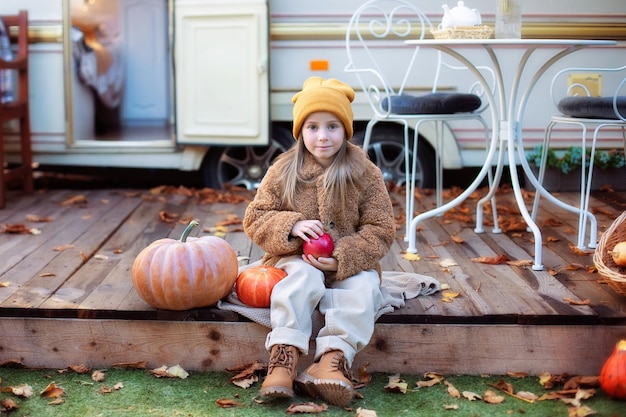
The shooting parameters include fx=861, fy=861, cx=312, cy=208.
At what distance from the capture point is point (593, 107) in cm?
403

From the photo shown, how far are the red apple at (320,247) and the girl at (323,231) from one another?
18 millimetres

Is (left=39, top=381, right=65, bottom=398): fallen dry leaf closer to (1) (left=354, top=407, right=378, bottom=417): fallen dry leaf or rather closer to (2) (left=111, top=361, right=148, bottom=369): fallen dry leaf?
(2) (left=111, top=361, right=148, bottom=369): fallen dry leaf

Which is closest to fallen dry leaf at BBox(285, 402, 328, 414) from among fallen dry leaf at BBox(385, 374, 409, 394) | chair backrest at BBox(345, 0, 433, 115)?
fallen dry leaf at BBox(385, 374, 409, 394)

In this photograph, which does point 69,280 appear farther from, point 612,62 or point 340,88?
point 612,62

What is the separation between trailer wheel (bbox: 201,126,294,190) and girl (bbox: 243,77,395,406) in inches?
105

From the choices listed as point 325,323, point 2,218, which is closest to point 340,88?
point 325,323

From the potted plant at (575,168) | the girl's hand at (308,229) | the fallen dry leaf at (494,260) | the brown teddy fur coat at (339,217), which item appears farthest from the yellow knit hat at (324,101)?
the potted plant at (575,168)

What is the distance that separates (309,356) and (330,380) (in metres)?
0.32

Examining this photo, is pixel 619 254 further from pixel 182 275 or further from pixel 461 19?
pixel 182 275

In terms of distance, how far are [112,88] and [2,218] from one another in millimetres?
3407

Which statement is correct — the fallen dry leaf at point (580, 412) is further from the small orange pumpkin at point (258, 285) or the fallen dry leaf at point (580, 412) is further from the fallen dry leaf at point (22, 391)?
the fallen dry leaf at point (22, 391)

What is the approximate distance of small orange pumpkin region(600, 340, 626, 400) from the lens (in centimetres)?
272

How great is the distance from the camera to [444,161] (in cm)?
567

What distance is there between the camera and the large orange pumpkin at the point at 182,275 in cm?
297
